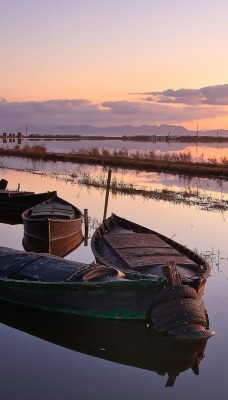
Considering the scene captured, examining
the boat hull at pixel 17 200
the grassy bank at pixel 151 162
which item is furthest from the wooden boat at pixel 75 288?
the grassy bank at pixel 151 162

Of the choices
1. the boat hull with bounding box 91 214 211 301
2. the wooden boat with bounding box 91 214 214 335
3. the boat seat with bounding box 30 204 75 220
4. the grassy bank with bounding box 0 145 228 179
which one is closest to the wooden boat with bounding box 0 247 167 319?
the wooden boat with bounding box 91 214 214 335

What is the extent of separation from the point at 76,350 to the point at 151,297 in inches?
85.8

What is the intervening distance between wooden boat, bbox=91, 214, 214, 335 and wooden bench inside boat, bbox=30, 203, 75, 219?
10.8 ft

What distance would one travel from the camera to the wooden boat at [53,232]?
21.3 m

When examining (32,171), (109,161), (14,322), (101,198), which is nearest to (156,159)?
(109,161)

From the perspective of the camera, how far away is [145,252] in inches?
642

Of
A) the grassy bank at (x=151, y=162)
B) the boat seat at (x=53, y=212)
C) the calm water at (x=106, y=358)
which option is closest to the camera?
the calm water at (x=106, y=358)

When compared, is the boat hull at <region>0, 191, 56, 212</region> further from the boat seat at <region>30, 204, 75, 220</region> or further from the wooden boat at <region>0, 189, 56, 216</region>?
the boat seat at <region>30, 204, 75, 220</region>

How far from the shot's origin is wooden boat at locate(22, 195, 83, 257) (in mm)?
21328

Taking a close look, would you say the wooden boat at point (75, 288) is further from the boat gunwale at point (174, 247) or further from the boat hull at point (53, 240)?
the boat hull at point (53, 240)

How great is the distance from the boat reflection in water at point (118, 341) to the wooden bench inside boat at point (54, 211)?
9.54 m

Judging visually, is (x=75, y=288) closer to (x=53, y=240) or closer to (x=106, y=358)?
(x=106, y=358)

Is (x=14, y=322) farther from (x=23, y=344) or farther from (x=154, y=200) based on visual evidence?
(x=154, y=200)

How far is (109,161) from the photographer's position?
2286 inches
